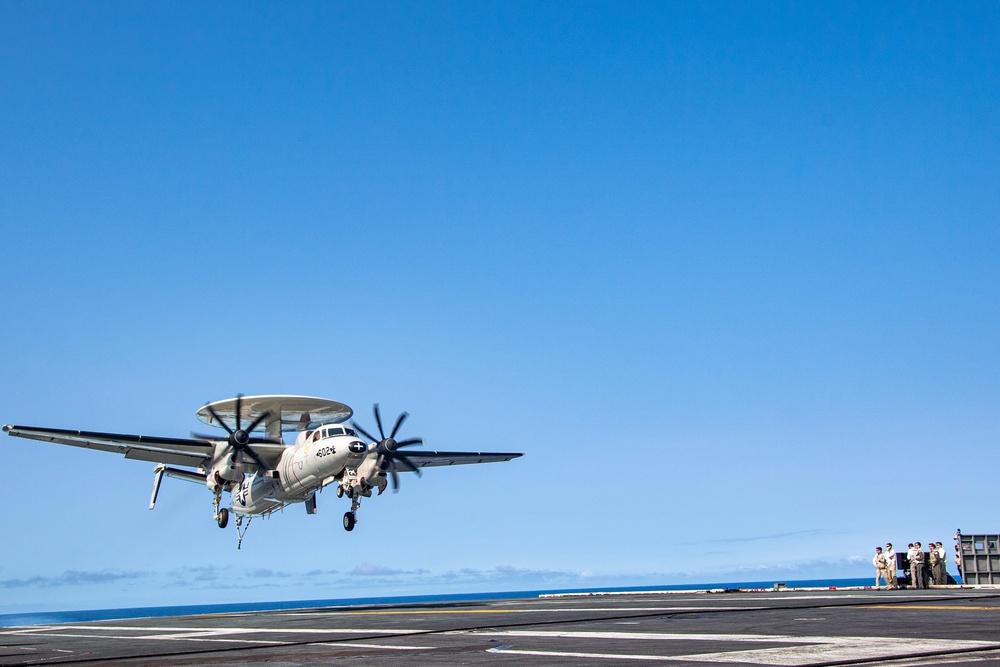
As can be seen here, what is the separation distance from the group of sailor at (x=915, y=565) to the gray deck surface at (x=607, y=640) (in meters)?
16.0

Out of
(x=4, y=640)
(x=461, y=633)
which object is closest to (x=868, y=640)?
(x=461, y=633)

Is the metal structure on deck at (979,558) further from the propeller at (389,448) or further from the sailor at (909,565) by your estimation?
the propeller at (389,448)

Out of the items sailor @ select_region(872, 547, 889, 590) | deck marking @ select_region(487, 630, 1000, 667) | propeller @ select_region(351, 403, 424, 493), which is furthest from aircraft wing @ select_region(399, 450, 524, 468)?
deck marking @ select_region(487, 630, 1000, 667)

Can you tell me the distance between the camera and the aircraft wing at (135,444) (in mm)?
47312

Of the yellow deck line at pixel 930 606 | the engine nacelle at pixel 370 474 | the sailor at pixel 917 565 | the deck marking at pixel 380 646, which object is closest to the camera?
the deck marking at pixel 380 646

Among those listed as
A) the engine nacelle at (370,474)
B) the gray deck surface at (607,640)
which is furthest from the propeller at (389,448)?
the gray deck surface at (607,640)

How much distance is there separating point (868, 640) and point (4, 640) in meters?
24.6

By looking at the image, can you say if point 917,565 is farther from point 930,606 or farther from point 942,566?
point 930,606

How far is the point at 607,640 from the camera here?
17078 millimetres

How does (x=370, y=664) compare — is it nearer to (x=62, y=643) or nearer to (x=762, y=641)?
(x=762, y=641)

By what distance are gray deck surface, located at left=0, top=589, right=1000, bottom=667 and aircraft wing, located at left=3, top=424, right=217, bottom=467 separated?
70.0ft

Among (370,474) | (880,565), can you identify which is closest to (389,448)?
(370,474)

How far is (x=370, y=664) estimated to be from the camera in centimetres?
1421

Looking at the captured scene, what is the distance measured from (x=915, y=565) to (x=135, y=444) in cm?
4028
